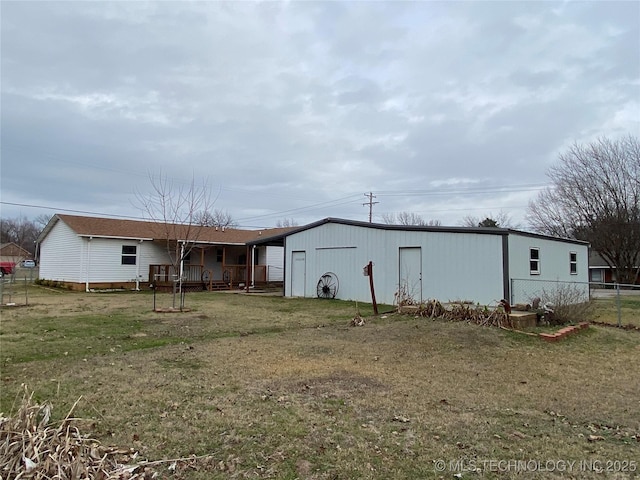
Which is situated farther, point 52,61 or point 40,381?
point 52,61

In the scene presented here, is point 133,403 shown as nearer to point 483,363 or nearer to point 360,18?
point 483,363

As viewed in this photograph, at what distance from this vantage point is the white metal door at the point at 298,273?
18109 millimetres

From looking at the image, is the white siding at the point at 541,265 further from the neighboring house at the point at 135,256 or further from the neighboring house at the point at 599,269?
the neighboring house at the point at 599,269

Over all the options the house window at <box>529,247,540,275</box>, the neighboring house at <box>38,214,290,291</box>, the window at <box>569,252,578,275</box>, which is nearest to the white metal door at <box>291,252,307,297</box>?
the neighboring house at <box>38,214,290,291</box>

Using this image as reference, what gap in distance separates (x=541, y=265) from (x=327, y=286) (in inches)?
300

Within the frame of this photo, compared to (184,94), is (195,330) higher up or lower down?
lower down

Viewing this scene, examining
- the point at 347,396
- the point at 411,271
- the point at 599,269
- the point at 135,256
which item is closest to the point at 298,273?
the point at 411,271

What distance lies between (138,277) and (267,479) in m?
21.5

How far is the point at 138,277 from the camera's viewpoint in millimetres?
22375

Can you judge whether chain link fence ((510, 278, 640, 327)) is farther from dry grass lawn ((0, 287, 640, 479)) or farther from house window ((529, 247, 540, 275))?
dry grass lawn ((0, 287, 640, 479))

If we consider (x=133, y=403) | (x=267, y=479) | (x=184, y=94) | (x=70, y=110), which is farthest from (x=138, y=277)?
(x=267, y=479)

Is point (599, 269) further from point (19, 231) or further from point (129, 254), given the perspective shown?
point (19, 231)

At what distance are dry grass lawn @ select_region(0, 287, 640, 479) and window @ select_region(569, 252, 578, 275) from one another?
9.87 meters

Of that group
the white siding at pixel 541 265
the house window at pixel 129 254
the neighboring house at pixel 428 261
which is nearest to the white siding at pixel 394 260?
the neighboring house at pixel 428 261
